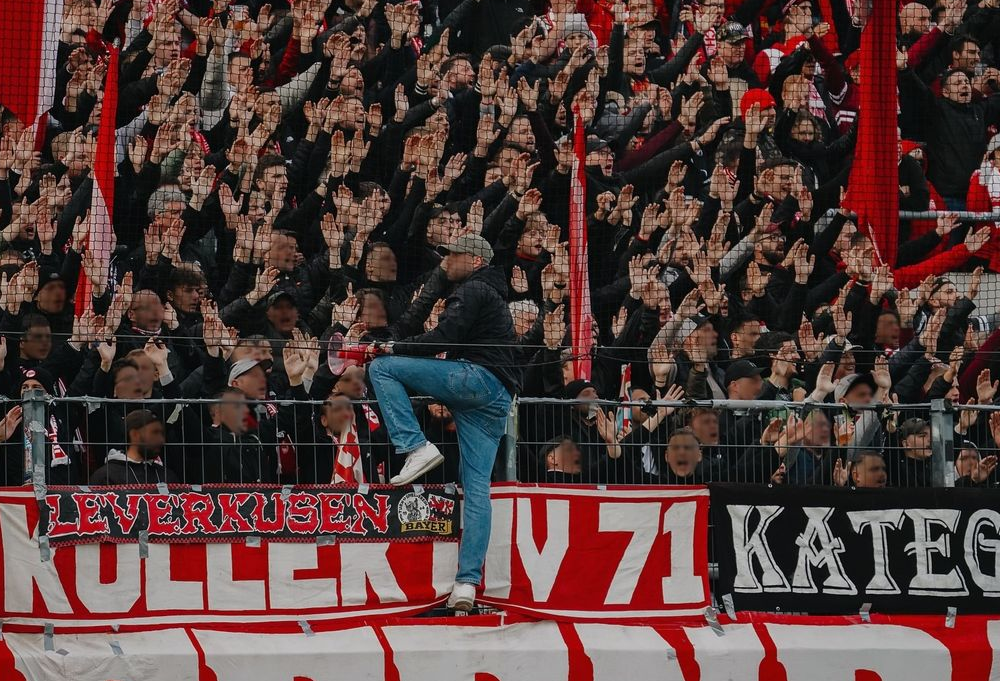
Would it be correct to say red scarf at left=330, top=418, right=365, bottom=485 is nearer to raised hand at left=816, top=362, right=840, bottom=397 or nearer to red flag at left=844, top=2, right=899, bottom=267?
raised hand at left=816, top=362, right=840, bottom=397

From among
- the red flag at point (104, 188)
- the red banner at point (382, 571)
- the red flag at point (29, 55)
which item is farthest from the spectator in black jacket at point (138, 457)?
the red flag at point (29, 55)

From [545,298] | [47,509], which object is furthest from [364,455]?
[545,298]

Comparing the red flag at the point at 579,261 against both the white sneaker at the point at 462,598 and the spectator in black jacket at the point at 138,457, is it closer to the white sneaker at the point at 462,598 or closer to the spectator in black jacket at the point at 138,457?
the white sneaker at the point at 462,598

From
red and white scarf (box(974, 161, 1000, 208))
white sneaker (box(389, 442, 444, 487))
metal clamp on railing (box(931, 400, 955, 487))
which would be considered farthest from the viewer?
red and white scarf (box(974, 161, 1000, 208))

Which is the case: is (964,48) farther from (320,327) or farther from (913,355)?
(320,327)

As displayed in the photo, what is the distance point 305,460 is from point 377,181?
304 cm

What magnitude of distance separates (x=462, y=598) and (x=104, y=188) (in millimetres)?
3698

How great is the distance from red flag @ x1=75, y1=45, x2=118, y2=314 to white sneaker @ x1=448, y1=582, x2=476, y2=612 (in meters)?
3.03

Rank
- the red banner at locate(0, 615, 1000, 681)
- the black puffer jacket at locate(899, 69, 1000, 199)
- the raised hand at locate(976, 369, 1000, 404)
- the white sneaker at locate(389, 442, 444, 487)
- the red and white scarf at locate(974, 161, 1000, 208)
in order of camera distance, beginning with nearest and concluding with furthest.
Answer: the red banner at locate(0, 615, 1000, 681), the white sneaker at locate(389, 442, 444, 487), the raised hand at locate(976, 369, 1000, 404), the red and white scarf at locate(974, 161, 1000, 208), the black puffer jacket at locate(899, 69, 1000, 199)

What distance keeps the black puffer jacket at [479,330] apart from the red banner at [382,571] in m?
0.68

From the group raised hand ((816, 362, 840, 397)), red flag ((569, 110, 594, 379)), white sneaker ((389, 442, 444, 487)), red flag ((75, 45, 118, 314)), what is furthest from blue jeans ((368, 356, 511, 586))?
raised hand ((816, 362, 840, 397))

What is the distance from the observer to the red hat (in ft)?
37.4

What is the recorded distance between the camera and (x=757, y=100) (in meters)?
11.4

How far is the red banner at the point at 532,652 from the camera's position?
24.0ft
